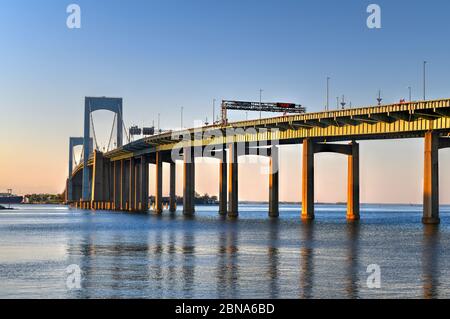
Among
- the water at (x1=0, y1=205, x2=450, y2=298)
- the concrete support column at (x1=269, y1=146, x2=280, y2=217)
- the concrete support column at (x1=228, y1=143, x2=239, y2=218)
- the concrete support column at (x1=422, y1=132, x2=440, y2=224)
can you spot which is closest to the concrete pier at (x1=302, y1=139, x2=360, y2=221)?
the concrete support column at (x1=269, y1=146, x2=280, y2=217)

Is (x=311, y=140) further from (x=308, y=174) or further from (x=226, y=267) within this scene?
(x=226, y=267)

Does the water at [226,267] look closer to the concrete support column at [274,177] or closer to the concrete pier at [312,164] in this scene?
the concrete pier at [312,164]

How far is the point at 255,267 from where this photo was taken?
49.9 m

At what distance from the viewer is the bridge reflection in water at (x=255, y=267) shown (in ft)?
127

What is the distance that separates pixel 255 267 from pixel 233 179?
A: 106m

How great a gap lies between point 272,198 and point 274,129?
2404 centimetres

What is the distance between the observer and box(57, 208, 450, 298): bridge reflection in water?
38.6m

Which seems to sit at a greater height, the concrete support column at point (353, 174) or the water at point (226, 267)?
the concrete support column at point (353, 174)

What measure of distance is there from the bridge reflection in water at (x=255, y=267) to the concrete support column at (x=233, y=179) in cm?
6838

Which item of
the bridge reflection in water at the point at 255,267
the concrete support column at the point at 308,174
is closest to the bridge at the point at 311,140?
the concrete support column at the point at 308,174
